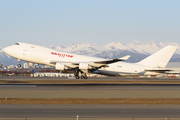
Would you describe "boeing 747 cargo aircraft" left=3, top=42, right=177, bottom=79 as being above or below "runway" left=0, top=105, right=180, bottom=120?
above

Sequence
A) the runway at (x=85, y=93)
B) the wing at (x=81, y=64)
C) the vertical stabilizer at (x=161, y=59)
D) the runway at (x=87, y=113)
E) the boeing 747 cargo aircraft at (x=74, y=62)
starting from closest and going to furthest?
the runway at (x=87, y=113) → the runway at (x=85, y=93) → the wing at (x=81, y=64) → the boeing 747 cargo aircraft at (x=74, y=62) → the vertical stabilizer at (x=161, y=59)

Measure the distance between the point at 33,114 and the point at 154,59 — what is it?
43755mm

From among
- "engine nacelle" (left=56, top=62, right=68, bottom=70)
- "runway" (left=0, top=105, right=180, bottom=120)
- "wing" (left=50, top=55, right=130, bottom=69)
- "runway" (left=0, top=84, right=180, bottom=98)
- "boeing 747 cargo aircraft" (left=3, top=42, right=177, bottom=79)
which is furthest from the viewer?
"boeing 747 cargo aircraft" (left=3, top=42, right=177, bottom=79)

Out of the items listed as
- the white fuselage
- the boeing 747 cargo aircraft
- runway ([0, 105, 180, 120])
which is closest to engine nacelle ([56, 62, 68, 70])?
the boeing 747 cargo aircraft

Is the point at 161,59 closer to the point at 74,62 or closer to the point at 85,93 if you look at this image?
the point at 74,62

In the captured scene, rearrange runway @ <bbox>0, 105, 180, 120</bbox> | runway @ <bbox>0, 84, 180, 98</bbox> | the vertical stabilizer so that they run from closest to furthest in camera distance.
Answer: runway @ <bbox>0, 105, 180, 120</bbox>
runway @ <bbox>0, 84, 180, 98</bbox>
the vertical stabilizer

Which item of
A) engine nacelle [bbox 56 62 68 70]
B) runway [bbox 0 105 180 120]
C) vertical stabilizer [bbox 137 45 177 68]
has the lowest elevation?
runway [bbox 0 105 180 120]

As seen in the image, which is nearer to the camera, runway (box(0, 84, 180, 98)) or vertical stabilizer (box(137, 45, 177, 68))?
runway (box(0, 84, 180, 98))

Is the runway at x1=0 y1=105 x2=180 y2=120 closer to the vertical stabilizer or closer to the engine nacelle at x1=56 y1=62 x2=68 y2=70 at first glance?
the engine nacelle at x1=56 y1=62 x2=68 y2=70

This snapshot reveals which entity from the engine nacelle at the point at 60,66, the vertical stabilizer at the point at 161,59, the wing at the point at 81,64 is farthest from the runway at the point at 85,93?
the vertical stabilizer at the point at 161,59

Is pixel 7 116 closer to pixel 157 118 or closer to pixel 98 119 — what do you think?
pixel 98 119

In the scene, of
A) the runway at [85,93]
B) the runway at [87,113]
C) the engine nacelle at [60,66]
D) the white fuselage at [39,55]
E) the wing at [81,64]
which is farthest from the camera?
the white fuselage at [39,55]

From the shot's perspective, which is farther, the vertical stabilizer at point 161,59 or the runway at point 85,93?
the vertical stabilizer at point 161,59

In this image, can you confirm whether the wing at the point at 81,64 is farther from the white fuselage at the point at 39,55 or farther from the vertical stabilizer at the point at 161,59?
the vertical stabilizer at the point at 161,59
